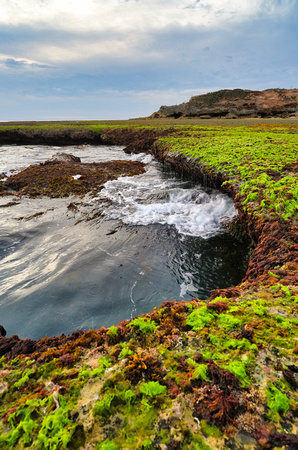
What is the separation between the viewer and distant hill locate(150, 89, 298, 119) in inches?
2441

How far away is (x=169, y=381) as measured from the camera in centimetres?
289

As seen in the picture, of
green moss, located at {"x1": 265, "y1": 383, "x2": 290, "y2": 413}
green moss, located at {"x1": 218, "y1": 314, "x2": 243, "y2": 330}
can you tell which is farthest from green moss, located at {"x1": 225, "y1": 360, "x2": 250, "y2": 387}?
green moss, located at {"x1": 218, "y1": 314, "x2": 243, "y2": 330}

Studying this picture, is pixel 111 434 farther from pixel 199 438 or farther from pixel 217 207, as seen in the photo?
pixel 217 207

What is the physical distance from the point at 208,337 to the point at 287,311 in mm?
1481

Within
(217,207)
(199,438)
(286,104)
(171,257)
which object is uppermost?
(286,104)

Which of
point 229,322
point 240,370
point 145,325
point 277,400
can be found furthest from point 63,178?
point 277,400

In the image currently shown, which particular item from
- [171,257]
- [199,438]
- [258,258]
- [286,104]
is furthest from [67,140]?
[286,104]

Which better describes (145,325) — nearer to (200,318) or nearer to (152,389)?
(200,318)

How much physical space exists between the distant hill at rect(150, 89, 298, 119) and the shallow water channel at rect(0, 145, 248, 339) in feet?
205

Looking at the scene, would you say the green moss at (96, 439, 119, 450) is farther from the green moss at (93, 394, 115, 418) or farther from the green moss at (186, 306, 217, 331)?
the green moss at (186, 306, 217, 331)

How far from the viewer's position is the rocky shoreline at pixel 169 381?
7.72ft

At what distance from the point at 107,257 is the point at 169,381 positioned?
643cm

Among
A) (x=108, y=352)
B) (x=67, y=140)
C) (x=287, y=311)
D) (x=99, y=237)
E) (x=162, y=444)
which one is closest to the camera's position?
(x=162, y=444)

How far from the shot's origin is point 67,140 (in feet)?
150
